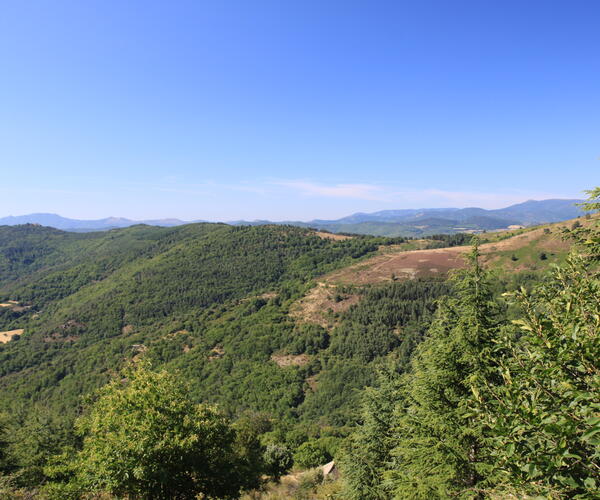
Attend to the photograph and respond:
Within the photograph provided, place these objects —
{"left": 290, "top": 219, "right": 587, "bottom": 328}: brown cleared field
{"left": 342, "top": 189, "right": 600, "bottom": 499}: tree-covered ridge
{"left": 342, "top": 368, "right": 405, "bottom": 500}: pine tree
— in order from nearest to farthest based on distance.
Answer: {"left": 342, "top": 189, "right": 600, "bottom": 499}: tree-covered ridge < {"left": 342, "top": 368, "right": 405, "bottom": 500}: pine tree < {"left": 290, "top": 219, "right": 587, "bottom": 328}: brown cleared field

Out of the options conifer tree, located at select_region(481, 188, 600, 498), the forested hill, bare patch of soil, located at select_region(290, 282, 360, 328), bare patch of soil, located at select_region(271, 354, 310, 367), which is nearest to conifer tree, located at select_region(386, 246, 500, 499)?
conifer tree, located at select_region(481, 188, 600, 498)

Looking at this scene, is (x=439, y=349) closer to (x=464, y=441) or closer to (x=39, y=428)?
(x=464, y=441)

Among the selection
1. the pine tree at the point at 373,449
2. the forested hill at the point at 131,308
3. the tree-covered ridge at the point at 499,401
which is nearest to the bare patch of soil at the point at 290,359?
the forested hill at the point at 131,308

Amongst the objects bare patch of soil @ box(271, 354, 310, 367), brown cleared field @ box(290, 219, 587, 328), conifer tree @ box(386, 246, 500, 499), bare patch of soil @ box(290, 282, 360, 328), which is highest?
conifer tree @ box(386, 246, 500, 499)

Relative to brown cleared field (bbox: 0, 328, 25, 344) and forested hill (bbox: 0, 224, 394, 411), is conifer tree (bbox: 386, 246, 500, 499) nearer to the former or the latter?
forested hill (bbox: 0, 224, 394, 411)

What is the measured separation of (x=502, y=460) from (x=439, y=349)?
5.92 meters

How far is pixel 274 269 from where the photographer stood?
6929 inches

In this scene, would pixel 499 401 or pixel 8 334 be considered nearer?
pixel 499 401

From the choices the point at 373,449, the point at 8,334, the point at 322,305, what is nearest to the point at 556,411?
the point at 373,449

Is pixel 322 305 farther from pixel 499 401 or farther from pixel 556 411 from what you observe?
pixel 556 411

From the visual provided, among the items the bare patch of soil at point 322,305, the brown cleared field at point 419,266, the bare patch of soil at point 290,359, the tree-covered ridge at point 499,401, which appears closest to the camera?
the tree-covered ridge at point 499,401

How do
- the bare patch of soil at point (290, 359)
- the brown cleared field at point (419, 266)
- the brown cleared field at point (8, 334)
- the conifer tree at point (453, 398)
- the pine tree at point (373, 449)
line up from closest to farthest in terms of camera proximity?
the conifer tree at point (453, 398) → the pine tree at point (373, 449) → the bare patch of soil at point (290, 359) → the brown cleared field at point (419, 266) → the brown cleared field at point (8, 334)

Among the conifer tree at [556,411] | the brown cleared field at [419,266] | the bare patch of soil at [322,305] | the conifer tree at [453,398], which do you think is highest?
the conifer tree at [556,411]

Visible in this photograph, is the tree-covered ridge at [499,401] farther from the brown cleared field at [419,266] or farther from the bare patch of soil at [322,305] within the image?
the brown cleared field at [419,266]
